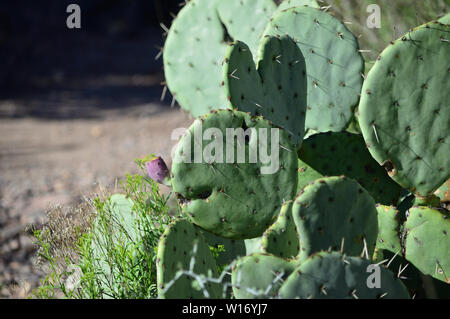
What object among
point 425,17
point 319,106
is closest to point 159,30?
point 425,17

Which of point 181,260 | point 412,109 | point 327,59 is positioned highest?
point 327,59

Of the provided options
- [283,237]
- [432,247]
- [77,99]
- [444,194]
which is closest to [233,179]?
[283,237]

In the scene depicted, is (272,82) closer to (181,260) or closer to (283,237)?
(283,237)

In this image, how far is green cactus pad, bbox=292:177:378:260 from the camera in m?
1.86

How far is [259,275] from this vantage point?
5.80ft

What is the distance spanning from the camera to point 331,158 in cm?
251

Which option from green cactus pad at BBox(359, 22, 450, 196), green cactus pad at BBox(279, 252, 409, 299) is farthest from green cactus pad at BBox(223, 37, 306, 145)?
green cactus pad at BBox(279, 252, 409, 299)

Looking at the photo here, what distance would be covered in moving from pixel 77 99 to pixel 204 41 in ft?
20.7

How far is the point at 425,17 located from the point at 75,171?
3.45 meters

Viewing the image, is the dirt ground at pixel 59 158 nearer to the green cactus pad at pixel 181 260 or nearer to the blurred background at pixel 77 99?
the blurred background at pixel 77 99

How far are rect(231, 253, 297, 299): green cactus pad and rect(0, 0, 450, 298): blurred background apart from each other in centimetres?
96

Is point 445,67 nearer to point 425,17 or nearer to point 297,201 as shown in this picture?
point 297,201

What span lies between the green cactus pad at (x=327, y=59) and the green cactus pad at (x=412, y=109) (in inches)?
11.6

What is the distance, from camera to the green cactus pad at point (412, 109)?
2.32 m
